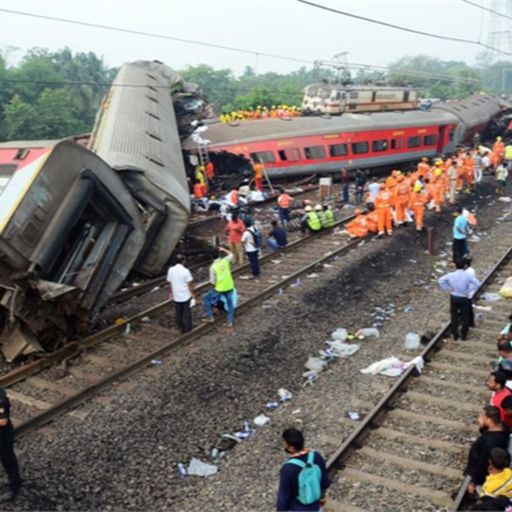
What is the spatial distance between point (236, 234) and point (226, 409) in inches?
228

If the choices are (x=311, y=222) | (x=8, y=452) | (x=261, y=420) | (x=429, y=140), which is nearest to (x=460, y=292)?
(x=261, y=420)

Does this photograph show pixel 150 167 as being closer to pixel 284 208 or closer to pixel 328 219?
pixel 284 208

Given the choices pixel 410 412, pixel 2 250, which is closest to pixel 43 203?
pixel 2 250

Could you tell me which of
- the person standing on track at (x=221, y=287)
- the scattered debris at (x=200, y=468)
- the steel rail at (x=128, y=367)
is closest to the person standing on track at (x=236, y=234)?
the steel rail at (x=128, y=367)

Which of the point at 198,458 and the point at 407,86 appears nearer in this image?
the point at 198,458

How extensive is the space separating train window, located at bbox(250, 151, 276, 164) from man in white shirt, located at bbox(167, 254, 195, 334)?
11.5 m

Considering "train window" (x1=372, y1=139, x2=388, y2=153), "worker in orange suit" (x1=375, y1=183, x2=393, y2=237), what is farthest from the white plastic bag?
"train window" (x1=372, y1=139, x2=388, y2=153)

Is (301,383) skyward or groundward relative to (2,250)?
groundward

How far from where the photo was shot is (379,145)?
23047 mm

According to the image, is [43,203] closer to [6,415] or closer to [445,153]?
[6,415]

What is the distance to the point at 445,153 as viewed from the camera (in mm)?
→ 26984

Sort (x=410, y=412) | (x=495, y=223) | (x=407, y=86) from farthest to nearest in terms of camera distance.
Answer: (x=407, y=86), (x=495, y=223), (x=410, y=412)

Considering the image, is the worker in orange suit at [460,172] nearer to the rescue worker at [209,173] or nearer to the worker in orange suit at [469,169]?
the worker in orange suit at [469,169]

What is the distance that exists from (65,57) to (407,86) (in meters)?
50.7
